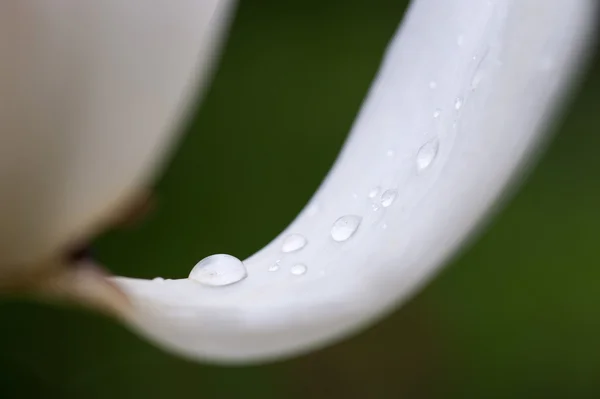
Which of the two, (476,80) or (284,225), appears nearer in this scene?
(476,80)

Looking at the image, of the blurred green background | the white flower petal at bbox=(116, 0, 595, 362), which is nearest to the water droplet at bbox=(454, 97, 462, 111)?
the white flower petal at bbox=(116, 0, 595, 362)

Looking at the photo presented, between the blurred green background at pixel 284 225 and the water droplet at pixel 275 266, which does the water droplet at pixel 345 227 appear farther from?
the blurred green background at pixel 284 225

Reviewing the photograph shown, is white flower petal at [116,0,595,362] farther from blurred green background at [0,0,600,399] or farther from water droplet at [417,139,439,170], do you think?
blurred green background at [0,0,600,399]

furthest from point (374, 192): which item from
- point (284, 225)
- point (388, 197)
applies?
point (284, 225)

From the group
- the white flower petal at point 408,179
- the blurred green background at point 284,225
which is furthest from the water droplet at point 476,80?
the blurred green background at point 284,225

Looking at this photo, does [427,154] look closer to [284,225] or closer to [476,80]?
[476,80]

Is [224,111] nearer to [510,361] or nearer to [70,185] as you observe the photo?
[510,361]
